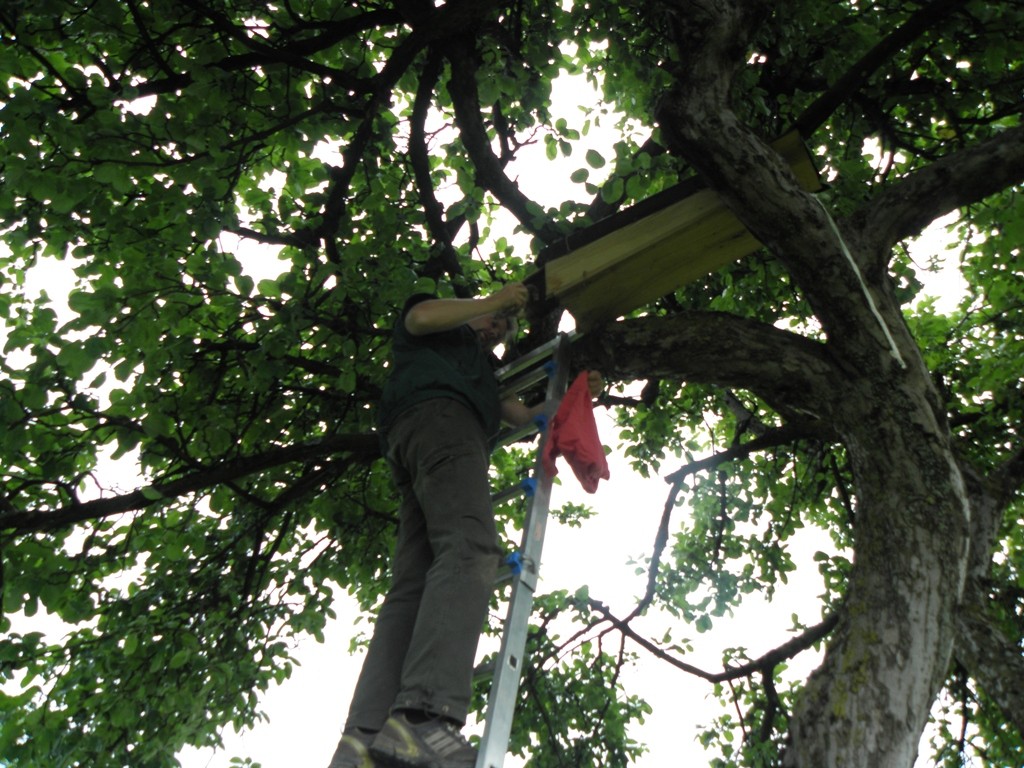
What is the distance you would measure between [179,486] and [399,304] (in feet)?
5.75

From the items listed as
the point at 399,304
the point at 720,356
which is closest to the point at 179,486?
the point at 399,304

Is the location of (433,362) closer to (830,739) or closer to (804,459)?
(830,739)

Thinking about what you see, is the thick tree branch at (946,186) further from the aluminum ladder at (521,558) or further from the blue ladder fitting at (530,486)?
the blue ladder fitting at (530,486)

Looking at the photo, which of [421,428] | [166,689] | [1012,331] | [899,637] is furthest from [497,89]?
[1012,331]

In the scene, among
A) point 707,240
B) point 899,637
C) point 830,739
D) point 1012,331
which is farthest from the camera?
point 1012,331

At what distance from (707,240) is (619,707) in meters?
4.88

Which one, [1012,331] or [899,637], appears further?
[1012,331]

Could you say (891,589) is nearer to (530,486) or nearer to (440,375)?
(530,486)

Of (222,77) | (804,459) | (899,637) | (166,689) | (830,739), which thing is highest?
(804,459)

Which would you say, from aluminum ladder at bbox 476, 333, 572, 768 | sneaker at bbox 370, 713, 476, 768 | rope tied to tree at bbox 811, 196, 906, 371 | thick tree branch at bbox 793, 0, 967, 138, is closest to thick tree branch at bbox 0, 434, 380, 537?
aluminum ladder at bbox 476, 333, 572, 768

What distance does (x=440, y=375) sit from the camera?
376 centimetres

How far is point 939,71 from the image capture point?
6.33 m

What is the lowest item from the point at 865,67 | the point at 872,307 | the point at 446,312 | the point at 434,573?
the point at 434,573

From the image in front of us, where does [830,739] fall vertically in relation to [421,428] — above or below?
below
